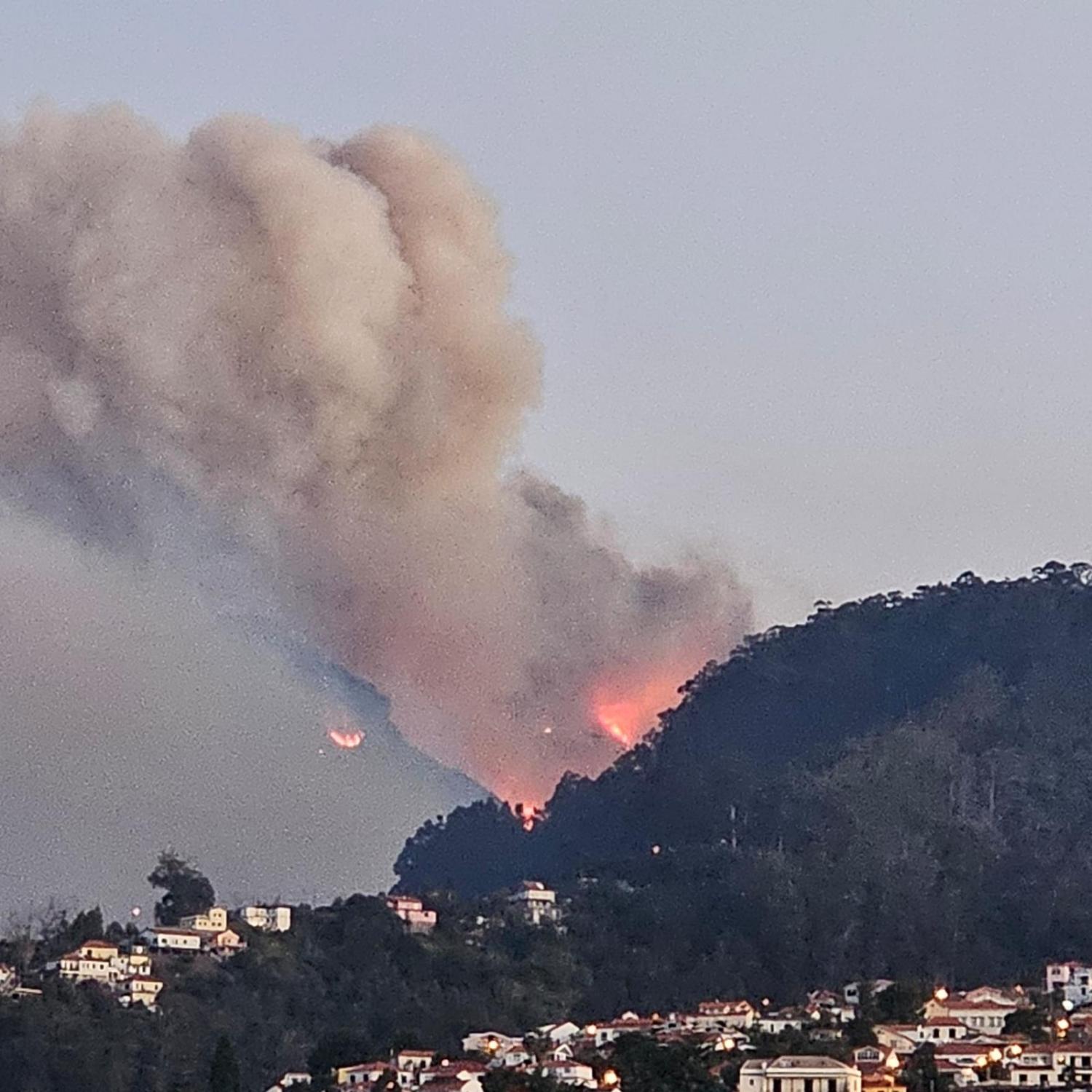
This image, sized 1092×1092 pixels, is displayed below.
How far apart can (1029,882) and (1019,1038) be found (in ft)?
64.5

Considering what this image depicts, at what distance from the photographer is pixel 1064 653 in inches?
3250

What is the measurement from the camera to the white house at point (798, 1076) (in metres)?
44.6

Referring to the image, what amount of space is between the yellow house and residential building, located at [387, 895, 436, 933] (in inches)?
152

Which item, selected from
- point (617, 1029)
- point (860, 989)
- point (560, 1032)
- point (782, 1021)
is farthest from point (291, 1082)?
point (860, 989)

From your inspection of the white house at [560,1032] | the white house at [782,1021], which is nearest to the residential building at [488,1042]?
the white house at [560,1032]

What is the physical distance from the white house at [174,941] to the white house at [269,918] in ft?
4.87

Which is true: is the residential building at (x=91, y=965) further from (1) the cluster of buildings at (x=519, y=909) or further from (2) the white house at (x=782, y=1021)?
(2) the white house at (x=782, y=1021)

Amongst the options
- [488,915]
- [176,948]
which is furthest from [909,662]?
[176,948]

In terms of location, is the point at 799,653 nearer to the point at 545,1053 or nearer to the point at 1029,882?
the point at 1029,882

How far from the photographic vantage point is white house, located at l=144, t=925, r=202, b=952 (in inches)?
2518

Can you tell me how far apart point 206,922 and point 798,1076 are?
24071mm

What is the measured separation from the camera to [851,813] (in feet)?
238

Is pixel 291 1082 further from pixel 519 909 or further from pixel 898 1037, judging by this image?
pixel 519 909

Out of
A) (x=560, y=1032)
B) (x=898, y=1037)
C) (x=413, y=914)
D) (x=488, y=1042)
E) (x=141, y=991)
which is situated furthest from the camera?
(x=413, y=914)
